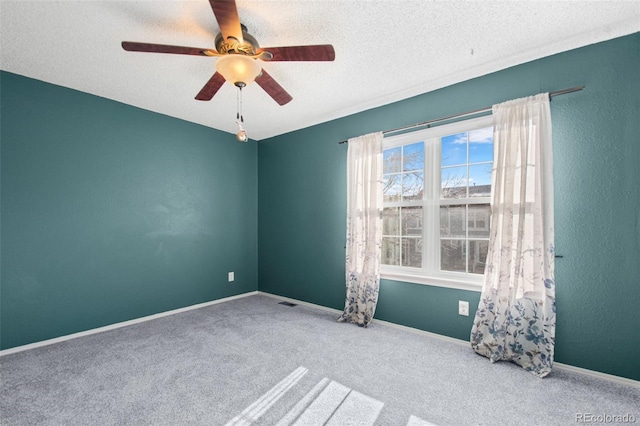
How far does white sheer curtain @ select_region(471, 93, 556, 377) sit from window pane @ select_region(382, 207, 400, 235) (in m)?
0.98

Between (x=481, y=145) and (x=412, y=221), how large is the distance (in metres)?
0.98

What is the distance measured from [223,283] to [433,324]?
286cm

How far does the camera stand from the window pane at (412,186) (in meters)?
3.01

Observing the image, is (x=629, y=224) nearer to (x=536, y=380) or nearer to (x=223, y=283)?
(x=536, y=380)

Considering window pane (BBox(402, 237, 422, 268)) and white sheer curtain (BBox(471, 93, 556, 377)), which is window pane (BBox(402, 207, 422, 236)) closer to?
window pane (BBox(402, 237, 422, 268))

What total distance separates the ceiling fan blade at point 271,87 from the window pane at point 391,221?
5.44 ft

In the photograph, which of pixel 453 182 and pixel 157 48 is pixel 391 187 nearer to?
pixel 453 182

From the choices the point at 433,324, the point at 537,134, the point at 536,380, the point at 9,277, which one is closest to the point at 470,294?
the point at 433,324

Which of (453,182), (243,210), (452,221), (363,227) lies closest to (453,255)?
(452,221)

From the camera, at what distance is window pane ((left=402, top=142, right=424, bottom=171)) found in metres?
3.02

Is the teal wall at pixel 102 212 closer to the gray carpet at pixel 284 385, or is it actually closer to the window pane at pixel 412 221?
the gray carpet at pixel 284 385

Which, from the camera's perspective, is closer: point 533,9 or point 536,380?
point 533,9

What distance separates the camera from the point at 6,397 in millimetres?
1842

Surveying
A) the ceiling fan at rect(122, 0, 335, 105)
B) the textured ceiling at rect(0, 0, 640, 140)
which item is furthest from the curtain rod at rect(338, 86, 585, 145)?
the ceiling fan at rect(122, 0, 335, 105)
